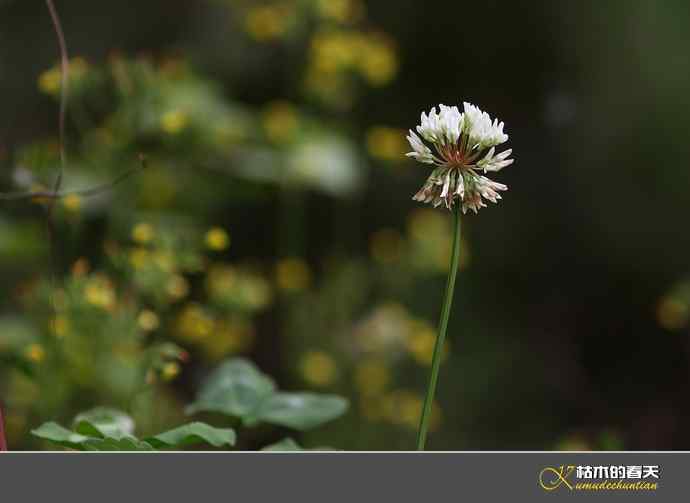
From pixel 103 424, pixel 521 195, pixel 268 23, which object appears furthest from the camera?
pixel 521 195

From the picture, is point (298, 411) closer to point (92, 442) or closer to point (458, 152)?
point (92, 442)

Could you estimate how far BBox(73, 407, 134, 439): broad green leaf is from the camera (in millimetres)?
945

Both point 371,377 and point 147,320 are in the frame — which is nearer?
point 147,320

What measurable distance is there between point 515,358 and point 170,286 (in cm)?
140

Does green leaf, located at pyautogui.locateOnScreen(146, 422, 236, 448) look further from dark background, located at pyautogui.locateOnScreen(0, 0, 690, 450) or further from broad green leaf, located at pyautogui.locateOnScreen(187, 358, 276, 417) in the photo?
dark background, located at pyautogui.locateOnScreen(0, 0, 690, 450)

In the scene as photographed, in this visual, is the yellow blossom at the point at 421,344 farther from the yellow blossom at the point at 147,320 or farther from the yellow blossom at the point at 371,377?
the yellow blossom at the point at 147,320

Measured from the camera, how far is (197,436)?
897 millimetres

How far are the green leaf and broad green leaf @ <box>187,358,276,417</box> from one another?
0.14 meters

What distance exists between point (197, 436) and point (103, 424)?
0.62 ft

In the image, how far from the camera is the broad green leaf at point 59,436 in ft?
2.91

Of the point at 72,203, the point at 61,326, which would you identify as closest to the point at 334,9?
the point at 72,203

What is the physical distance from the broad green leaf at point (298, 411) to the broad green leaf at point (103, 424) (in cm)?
14
